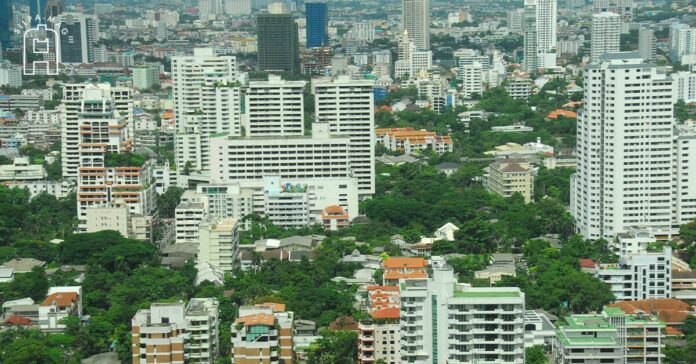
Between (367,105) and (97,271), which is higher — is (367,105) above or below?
above

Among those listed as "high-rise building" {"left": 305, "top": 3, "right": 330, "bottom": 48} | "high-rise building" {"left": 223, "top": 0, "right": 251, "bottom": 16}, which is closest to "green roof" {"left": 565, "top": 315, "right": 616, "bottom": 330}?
"high-rise building" {"left": 305, "top": 3, "right": 330, "bottom": 48}

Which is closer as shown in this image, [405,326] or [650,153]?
[405,326]

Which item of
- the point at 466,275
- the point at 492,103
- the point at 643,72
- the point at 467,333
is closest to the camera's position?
the point at 467,333

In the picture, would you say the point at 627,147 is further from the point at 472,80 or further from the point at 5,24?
the point at 5,24

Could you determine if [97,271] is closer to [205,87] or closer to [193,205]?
[193,205]

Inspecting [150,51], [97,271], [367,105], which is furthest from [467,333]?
[150,51]

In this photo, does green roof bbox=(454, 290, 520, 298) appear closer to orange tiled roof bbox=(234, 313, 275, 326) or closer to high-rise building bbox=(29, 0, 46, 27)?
orange tiled roof bbox=(234, 313, 275, 326)

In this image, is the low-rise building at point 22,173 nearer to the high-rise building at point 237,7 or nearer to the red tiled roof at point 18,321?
the red tiled roof at point 18,321
